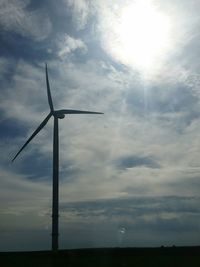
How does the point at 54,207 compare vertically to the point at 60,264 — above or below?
above

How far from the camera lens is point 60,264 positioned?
93.1 m

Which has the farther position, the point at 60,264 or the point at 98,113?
the point at 98,113

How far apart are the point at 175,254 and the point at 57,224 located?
30604mm

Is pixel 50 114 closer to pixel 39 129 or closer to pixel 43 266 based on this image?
pixel 39 129

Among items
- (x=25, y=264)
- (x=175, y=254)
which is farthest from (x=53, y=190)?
(x=175, y=254)

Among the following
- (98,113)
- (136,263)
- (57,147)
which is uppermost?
(98,113)

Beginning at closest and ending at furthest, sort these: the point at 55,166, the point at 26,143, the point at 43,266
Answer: the point at 43,266 → the point at 55,166 → the point at 26,143

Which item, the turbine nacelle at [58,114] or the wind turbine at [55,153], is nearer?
the wind turbine at [55,153]

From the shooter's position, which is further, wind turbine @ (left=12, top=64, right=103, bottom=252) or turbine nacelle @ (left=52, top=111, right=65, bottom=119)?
turbine nacelle @ (left=52, top=111, right=65, bottom=119)

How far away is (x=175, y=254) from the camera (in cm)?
10669

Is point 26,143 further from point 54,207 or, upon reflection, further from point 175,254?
point 175,254

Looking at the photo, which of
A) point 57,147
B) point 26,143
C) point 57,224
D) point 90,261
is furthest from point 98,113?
point 90,261

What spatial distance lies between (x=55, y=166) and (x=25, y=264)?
69.3 ft

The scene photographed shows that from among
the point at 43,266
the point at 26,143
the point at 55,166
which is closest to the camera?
the point at 43,266
